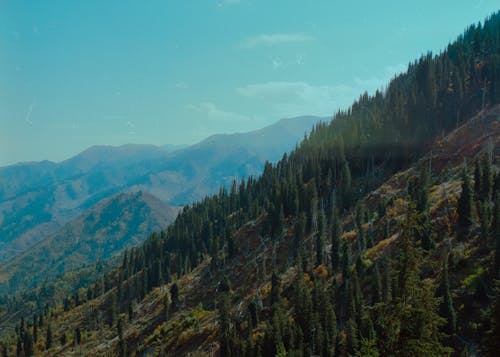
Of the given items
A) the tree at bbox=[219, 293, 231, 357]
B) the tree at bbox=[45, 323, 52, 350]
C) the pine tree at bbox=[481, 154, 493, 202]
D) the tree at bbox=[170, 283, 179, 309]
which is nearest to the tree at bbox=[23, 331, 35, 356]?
the tree at bbox=[45, 323, 52, 350]

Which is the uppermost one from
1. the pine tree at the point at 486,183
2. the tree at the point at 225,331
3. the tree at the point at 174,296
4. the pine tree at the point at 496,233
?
the pine tree at the point at 486,183

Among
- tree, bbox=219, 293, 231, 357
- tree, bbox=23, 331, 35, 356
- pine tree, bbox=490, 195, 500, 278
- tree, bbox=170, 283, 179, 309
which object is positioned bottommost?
tree, bbox=23, 331, 35, 356

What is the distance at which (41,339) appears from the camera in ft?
585

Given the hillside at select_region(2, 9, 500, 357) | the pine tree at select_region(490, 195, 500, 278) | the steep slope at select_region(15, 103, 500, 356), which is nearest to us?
the hillside at select_region(2, 9, 500, 357)

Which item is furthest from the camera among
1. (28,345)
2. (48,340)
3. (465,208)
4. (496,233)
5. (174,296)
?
(48,340)

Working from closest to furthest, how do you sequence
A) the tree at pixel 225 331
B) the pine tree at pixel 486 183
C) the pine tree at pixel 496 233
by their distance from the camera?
the pine tree at pixel 496 233
the tree at pixel 225 331
the pine tree at pixel 486 183

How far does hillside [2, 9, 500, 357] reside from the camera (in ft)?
169

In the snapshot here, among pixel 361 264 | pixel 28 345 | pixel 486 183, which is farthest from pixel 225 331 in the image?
pixel 28 345

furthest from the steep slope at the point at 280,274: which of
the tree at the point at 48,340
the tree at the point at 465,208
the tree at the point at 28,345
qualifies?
the tree at the point at 28,345

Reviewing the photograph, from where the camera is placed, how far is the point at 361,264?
324 ft

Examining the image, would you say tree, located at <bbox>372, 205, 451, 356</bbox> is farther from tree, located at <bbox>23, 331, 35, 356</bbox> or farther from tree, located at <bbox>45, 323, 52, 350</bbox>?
tree, located at <bbox>23, 331, 35, 356</bbox>

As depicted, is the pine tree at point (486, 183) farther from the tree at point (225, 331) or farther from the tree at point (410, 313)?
the tree at point (410, 313)

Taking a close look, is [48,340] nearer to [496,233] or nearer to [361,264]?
[361,264]

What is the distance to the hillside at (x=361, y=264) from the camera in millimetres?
51406
